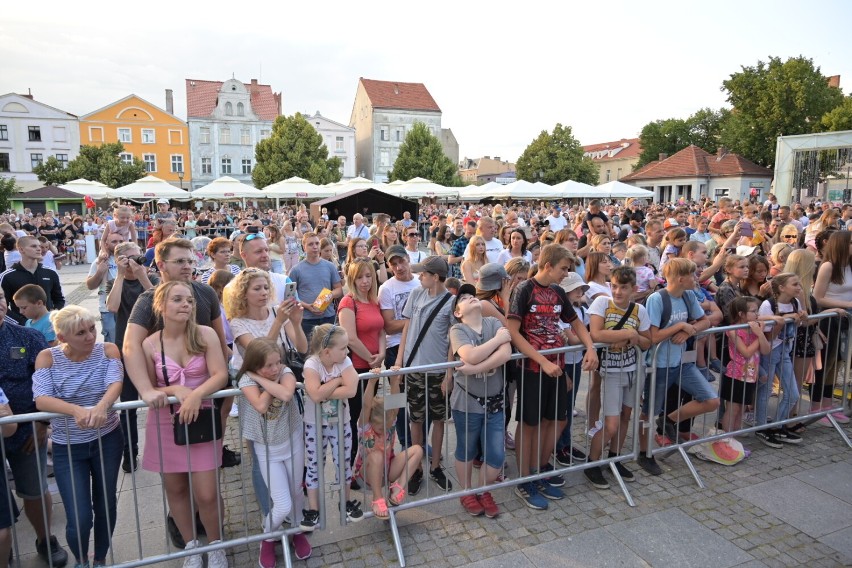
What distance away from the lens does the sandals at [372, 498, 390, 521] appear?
3561 mm

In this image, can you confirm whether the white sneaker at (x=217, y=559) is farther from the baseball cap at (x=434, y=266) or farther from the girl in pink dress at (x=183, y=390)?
the baseball cap at (x=434, y=266)

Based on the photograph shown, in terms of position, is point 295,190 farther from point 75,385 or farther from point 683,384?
point 75,385

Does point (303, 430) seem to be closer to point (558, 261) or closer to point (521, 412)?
point (521, 412)

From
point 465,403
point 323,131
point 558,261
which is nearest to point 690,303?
point 558,261

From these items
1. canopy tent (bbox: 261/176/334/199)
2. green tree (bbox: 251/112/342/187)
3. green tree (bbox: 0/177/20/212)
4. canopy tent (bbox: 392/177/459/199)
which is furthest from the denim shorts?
green tree (bbox: 251/112/342/187)

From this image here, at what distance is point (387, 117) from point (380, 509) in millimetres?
62071

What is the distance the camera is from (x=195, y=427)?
3.20 m

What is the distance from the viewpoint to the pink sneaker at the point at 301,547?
11.2ft

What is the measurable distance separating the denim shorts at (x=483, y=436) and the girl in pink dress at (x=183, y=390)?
1720 mm

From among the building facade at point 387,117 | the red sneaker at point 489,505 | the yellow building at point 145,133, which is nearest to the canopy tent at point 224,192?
the red sneaker at point 489,505

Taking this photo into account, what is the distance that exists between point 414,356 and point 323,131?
195 ft

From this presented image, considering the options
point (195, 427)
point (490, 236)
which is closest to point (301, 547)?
point (195, 427)

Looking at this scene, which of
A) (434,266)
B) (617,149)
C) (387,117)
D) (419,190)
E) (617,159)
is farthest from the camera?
(617,149)

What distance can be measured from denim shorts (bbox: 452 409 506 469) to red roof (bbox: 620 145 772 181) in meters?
52.9
